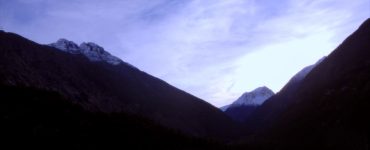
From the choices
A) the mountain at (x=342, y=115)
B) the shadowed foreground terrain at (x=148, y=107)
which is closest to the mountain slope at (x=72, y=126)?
the shadowed foreground terrain at (x=148, y=107)

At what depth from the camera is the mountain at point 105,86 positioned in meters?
105

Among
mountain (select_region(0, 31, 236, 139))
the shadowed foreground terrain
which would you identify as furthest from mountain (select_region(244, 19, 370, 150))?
mountain (select_region(0, 31, 236, 139))

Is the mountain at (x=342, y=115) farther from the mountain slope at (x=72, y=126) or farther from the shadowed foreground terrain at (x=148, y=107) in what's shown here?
the mountain slope at (x=72, y=126)

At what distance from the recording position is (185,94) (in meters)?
183

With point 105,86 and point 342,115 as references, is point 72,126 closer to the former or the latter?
point 342,115

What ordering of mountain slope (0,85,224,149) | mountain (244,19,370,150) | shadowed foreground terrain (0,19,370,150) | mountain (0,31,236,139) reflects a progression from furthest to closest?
mountain (0,31,236,139) → mountain (244,19,370,150) → shadowed foreground terrain (0,19,370,150) → mountain slope (0,85,224,149)

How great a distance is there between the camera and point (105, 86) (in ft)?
481

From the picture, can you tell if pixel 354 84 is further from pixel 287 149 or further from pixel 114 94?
pixel 114 94

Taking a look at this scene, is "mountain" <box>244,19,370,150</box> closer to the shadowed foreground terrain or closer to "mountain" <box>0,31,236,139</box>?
the shadowed foreground terrain

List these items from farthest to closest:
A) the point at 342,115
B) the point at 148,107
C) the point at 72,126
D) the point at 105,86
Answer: the point at 105,86, the point at 148,107, the point at 342,115, the point at 72,126

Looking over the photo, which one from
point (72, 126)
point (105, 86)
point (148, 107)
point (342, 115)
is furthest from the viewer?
point (105, 86)

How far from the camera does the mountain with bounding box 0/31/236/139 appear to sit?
105m

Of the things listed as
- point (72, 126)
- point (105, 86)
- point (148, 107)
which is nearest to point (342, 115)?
point (72, 126)

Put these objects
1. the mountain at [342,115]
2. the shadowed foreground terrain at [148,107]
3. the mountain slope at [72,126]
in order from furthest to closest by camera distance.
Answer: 1. the mountain at [342,115]
2. the shadowed foreground terrain at [148,107]
3. the mountain slope at [72,126]
